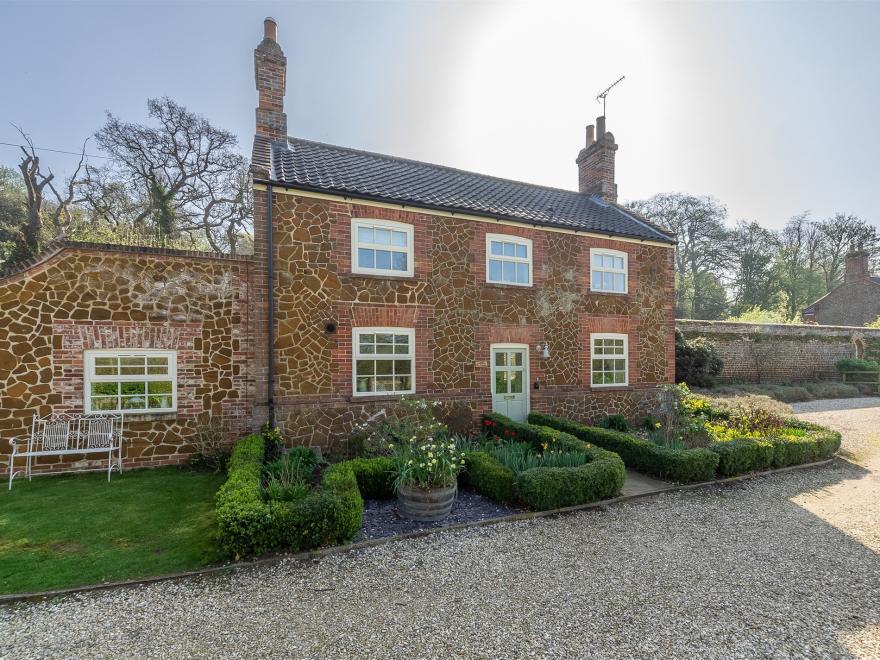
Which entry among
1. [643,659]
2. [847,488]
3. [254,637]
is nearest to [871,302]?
[847,488]

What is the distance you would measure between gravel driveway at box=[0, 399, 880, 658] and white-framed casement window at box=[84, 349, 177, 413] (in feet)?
15.6

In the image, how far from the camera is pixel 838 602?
3.96 meters

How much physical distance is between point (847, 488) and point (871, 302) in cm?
3117

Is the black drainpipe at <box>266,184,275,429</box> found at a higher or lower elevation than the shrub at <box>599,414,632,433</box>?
higher

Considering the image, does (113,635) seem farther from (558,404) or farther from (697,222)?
(697,222)

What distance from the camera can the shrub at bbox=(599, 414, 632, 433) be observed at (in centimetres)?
1109

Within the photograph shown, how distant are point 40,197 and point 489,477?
23245 millimetres

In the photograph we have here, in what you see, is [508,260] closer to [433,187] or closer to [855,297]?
[433,187]

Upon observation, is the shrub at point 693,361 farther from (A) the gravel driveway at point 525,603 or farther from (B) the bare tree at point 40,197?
(B) the bare tree at point 40,197

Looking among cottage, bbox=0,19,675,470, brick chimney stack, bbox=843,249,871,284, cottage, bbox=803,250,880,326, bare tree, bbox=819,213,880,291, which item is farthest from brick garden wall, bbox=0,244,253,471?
bare tree, bbox=819,213,880,291

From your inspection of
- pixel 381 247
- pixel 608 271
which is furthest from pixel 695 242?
pixel 381 247

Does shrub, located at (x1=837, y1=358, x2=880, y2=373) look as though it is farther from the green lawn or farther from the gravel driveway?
the green lawn

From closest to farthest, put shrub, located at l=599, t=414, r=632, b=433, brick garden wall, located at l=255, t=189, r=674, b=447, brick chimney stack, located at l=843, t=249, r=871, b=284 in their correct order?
brick garden wall, located at l=255, t=189, r=674, b=447
shrub, located at l=599, t=414, r=632, b=433
brick chimney stack, located at l=843, t=249, r=871, b=284

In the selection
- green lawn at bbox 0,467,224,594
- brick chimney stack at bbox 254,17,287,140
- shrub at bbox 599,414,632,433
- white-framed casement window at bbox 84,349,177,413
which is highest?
brick chimney stack at bbox 254,17,287,140
